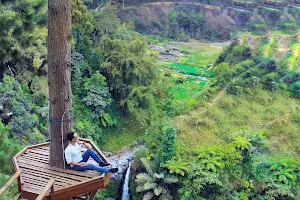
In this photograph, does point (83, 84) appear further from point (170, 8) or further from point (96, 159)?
point (170, 8)

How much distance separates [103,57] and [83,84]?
7.54ft

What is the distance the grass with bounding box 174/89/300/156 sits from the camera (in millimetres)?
15188

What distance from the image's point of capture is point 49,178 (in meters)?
4.65

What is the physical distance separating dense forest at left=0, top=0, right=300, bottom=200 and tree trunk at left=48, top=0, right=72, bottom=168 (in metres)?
2.06

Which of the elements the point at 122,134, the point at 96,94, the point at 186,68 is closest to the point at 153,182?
the point at 122,134

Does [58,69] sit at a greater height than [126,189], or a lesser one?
greater

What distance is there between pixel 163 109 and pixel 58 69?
16.2 meters

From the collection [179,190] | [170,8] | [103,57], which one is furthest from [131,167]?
[170,8]

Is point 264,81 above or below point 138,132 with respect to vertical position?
above

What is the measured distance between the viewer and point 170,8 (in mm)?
49312

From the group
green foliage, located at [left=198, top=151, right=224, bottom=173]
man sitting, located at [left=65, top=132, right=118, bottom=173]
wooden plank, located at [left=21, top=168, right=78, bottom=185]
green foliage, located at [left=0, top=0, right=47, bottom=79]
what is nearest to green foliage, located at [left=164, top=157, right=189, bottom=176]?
green foliage, located at [left=198, top=151, right=224, bottom=173]

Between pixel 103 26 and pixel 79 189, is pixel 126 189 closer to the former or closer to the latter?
pixel 79 189

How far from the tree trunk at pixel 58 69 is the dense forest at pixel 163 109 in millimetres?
2057

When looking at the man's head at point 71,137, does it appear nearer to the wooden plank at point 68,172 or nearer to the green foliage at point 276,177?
the wooden plank at point 68,172
